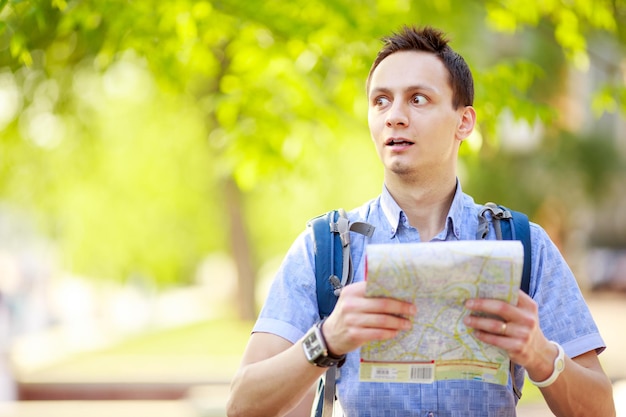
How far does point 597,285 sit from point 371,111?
35.2 m

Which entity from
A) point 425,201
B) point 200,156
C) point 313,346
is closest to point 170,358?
point 200,156

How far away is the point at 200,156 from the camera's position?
16125 mm

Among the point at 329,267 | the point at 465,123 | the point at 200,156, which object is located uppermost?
the point at 200,156

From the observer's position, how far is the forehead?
2.32m

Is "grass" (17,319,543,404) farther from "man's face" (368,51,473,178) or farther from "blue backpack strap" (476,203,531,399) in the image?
"man's face" (368,51,473,178)

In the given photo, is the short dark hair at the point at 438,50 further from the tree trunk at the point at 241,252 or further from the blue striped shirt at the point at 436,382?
the tree trunk at the point at 241,252

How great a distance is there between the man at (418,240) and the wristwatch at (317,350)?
0.01 metres

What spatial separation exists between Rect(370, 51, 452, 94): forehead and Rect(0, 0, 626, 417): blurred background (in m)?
Answer: 1.70

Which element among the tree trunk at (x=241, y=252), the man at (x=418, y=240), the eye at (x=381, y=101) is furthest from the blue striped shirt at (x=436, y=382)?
the tree trunk at (x=241, y=252)

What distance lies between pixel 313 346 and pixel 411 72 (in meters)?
0.79

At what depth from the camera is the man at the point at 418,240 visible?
214 cm

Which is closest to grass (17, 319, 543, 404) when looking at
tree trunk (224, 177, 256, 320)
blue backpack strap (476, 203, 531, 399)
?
tree trunk (224, 177, 256, 320)

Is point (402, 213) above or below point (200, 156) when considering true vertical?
below

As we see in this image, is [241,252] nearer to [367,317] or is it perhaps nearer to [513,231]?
Result: [513,231]
